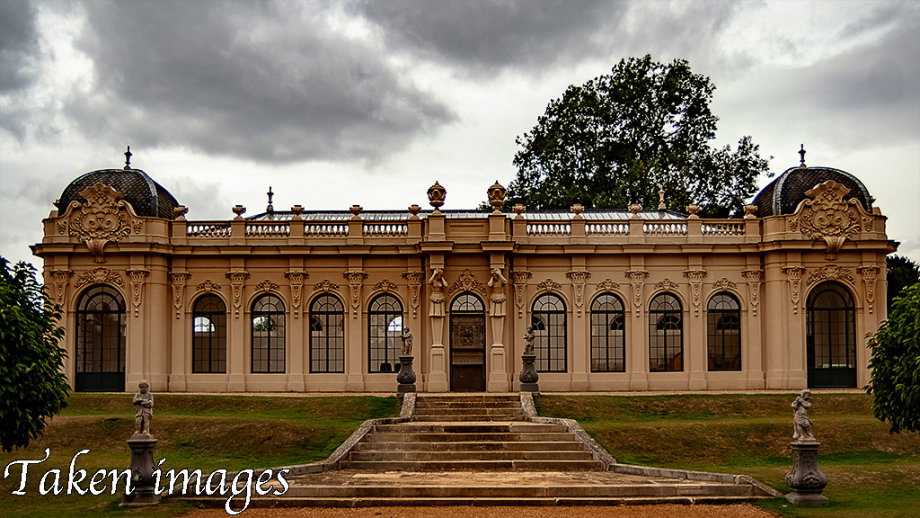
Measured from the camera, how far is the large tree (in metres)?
47.4

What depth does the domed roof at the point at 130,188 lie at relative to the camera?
32.5 m

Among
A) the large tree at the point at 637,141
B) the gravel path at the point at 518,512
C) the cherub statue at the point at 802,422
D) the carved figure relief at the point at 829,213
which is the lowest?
the gravel path at the point at 518,512

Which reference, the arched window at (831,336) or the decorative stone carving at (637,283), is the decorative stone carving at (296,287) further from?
the arched window at (831,336)

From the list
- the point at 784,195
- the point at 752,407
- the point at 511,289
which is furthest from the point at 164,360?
the point at 784,195

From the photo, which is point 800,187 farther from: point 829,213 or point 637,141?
point 637,141

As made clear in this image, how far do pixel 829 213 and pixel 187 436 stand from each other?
2088 centimetres

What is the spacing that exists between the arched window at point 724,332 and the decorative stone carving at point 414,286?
372 inches

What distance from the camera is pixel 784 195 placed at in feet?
107

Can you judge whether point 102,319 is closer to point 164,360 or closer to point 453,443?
point 164,360

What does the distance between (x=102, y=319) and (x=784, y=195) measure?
73.5 ft

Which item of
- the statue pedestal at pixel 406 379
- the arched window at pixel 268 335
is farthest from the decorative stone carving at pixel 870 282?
the arched window at pixel 268 335

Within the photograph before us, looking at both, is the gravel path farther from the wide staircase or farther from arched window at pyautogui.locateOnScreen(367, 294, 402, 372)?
arched window at pyautogui.locateOnScreen(367, 294, 402, 372)

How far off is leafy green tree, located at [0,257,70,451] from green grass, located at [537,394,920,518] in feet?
39.3

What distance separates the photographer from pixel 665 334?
32656 mm
